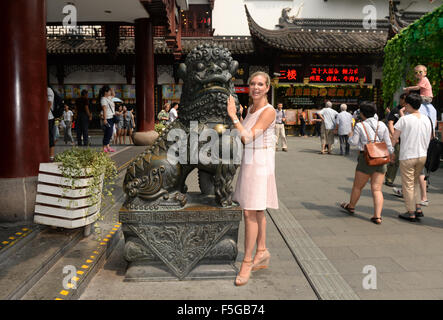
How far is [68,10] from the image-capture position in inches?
445

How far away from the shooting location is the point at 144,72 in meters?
12.1

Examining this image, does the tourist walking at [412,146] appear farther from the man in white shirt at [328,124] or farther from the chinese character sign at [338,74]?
the chinese character sign at [338,74]

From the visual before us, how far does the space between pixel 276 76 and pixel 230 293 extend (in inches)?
734

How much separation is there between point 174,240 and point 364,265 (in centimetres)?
179

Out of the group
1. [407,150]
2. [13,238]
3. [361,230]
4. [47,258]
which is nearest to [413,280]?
[361,230]

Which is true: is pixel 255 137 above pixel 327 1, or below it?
below

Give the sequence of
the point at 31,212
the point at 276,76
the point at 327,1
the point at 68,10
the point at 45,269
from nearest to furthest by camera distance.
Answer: the point at 45,269 < the point at 31,212 < the point at 68,10 < the point at 276,76 < the point at 327,1

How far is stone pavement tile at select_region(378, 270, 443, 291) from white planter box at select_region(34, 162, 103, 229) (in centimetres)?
280

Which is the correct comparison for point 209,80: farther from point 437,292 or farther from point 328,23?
point 328,23

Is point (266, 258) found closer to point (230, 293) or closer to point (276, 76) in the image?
point (230, 293)

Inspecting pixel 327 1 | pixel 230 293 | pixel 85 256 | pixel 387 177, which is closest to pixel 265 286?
pixel 230 293

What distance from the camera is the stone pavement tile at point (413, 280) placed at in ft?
9.73

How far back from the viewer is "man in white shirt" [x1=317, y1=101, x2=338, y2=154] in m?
12.0

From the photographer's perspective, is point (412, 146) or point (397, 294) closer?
point (397, 294)
